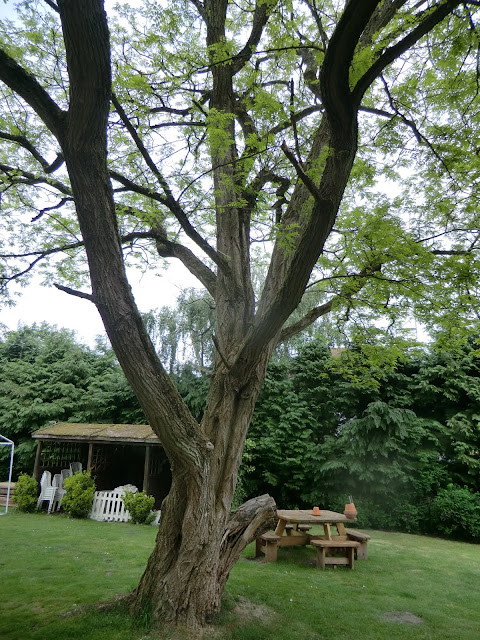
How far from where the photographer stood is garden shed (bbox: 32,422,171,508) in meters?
11.5

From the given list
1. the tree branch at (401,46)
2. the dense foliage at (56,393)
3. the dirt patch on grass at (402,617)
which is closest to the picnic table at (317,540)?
the dirt patch on grass at (402,617)

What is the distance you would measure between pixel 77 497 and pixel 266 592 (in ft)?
22.5

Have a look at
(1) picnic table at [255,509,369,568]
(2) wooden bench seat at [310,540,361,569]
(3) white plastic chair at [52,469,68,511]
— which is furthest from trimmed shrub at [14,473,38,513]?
(2) wooden bench seat at [310,540,361,569]

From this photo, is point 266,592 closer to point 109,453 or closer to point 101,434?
point 101,434

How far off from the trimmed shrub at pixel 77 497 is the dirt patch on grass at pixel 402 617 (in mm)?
7964

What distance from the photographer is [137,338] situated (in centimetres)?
347

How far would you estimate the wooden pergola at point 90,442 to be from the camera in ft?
37.1

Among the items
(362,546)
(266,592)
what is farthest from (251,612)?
(362,546)

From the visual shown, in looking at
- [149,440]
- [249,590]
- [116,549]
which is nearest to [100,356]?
[149,440]

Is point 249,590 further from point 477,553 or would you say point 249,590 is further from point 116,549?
point 477,553

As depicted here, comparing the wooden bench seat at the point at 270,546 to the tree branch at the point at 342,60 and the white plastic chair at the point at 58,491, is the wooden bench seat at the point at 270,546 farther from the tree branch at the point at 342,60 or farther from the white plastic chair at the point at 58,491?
the white plastic chair at the point at 58,491

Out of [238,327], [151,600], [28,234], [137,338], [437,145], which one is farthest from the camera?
[28,234]

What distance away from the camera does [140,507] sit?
1016 cm

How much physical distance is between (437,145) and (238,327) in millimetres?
2883
